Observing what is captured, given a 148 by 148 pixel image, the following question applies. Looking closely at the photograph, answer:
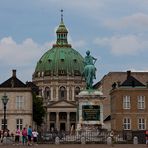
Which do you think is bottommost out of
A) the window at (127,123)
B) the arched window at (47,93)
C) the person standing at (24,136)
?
the person standing at (24,136)

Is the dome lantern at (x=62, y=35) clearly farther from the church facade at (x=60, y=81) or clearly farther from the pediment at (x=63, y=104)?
the pediment at (x=63, y=104)

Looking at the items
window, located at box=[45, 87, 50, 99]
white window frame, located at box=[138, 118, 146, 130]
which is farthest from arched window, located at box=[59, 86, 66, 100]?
white window frame, located at box=[138, 118, 146, 130]

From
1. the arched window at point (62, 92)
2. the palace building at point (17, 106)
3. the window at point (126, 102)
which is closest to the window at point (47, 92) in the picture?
the arched window at point (62, 92)

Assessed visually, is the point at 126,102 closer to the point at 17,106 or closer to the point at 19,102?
the point at 19,102

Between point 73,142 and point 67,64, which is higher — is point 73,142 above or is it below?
below

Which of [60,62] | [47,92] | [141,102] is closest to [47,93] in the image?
[47,92]

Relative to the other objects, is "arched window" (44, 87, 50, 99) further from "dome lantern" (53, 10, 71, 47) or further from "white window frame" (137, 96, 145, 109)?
"white window frame" (137, 96, 145, 109)

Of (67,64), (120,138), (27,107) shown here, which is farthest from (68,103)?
(120,138)

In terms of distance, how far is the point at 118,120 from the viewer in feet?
268

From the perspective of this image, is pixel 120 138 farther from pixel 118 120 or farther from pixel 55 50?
pixel 55 50

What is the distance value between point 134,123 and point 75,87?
8934 centimetres

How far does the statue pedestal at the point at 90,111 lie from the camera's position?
56.3 m

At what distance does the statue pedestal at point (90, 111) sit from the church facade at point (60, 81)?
332 feet

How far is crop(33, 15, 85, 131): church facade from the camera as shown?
16000 cm
